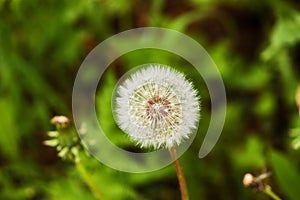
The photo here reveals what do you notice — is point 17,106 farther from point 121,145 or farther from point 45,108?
point 121,145

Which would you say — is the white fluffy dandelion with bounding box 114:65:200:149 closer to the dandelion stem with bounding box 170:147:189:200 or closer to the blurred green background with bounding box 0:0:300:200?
the dandelion stem with bounding box 170:147:189:200

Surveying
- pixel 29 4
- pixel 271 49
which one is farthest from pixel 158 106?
pixel 29 4

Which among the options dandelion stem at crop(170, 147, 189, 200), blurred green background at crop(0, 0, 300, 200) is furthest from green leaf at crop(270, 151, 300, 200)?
dandelion stem at crop(170, 147, 189, 200)

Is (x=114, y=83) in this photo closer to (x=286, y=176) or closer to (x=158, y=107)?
(x=286, y=176)

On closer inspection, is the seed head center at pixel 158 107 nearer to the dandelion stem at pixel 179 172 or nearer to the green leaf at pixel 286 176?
the dandelion stem at pixel 179 172

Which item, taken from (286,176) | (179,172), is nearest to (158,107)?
(179,172)

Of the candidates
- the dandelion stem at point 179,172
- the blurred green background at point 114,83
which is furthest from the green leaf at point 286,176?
the dandelion stem at point 179,172

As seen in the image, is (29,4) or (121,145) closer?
(121,145)
